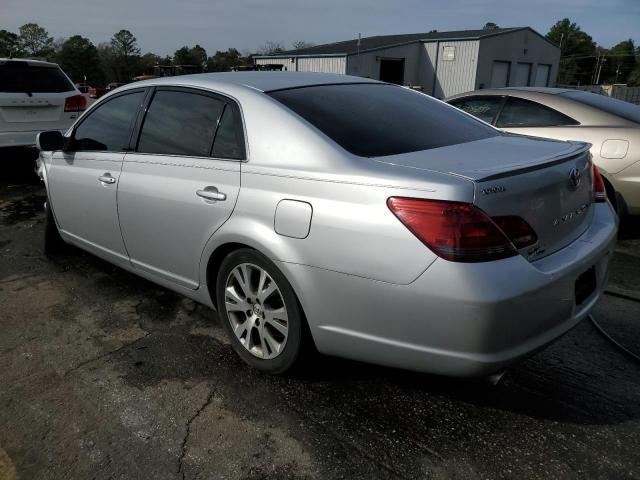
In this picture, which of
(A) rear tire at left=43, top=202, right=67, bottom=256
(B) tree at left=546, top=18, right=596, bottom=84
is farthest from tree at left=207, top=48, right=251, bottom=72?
(A) rear tire at left=43, top=202, right=67, bottom=256

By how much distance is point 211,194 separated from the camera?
107 inches

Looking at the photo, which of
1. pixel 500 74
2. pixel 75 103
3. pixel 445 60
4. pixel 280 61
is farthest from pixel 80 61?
pixel 75 103

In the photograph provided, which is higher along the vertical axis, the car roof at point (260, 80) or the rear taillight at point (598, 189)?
the car roof at point (260, 80)

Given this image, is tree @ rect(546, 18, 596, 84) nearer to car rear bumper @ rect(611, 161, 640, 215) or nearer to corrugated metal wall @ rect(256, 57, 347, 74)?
corrugated metal wall @ rect(256, 57, 347, 74)

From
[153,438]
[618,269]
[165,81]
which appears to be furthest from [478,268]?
[618,269]

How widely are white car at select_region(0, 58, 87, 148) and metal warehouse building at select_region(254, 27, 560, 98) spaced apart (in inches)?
998

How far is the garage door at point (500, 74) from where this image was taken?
113 ft

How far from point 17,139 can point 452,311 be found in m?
7.51

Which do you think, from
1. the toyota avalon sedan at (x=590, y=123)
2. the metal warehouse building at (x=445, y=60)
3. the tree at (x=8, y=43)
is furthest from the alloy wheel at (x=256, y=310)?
the tree at (x=8, y=43)

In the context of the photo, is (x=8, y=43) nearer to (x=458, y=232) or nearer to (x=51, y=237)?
(x=51, y=237)

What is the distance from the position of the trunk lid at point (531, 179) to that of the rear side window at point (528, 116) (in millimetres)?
2953

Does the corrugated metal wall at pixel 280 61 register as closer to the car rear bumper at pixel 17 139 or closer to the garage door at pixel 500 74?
the garage door at pixel 500 74

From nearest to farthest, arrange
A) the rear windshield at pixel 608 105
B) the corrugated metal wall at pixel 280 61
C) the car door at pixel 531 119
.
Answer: the rear windshield at pixel 608 105 < the car door at pixel 531 119 < the corrugated metal wall at pixel 280 61

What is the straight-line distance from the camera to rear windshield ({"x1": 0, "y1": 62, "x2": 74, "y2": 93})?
732 centimetres
